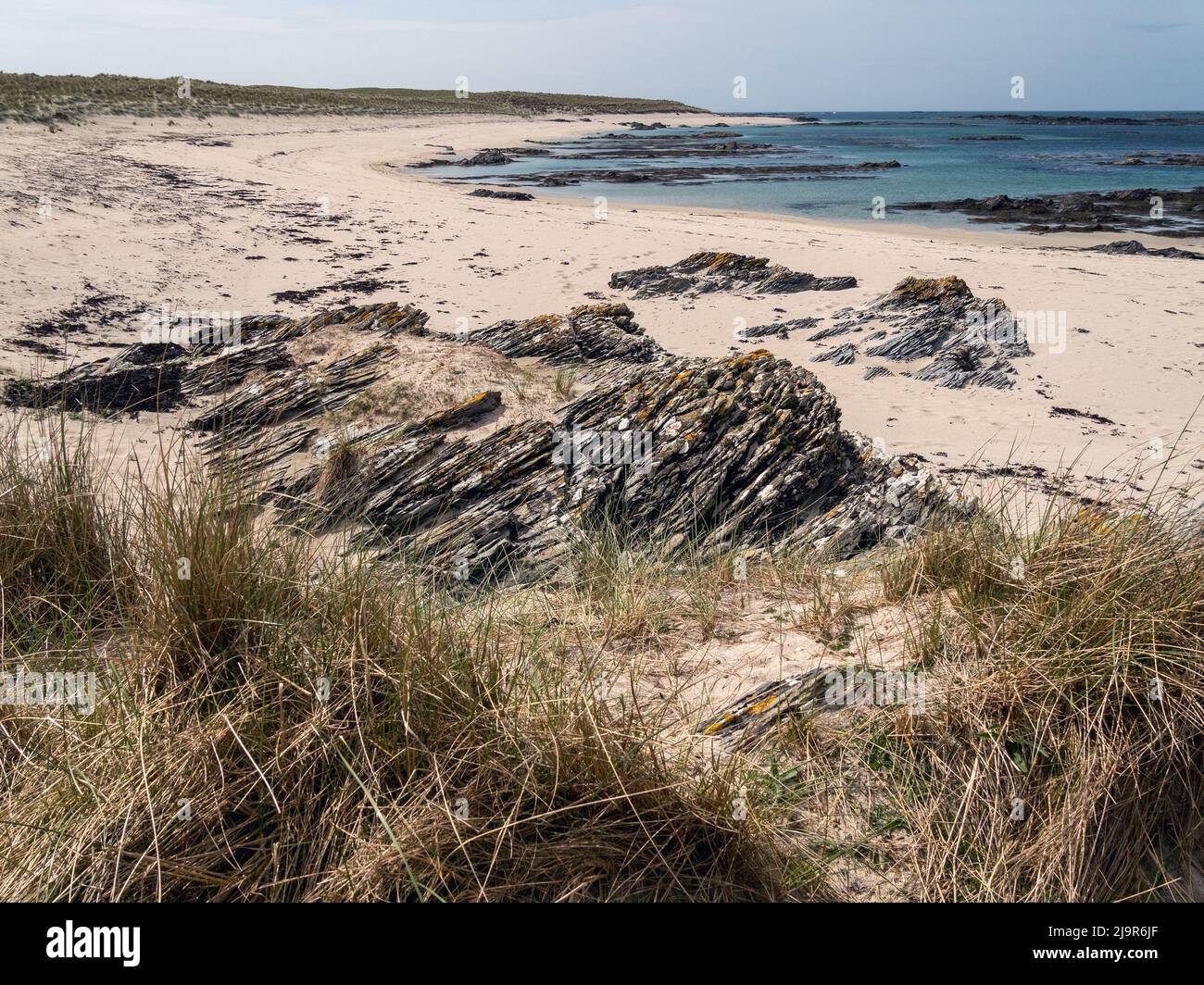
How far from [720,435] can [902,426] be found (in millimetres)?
3690

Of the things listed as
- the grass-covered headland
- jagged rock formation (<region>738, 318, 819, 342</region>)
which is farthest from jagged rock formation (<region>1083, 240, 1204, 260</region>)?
the grass-covered headland

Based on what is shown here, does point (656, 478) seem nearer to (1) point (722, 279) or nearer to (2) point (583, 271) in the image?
Result: (1) point (722, 279)

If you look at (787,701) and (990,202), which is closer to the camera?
(787,701)

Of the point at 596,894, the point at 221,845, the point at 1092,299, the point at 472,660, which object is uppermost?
the point at 1092,299

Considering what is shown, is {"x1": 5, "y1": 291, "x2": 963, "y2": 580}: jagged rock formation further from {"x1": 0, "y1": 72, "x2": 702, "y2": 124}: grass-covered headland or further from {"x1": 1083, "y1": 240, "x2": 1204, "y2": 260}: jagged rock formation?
{"x1": 0, "y1": 72, "x2": 702, "y2": 124}: grass-covered headland

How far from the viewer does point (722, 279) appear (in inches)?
588

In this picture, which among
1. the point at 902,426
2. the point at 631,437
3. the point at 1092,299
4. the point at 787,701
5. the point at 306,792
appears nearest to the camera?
the point at 306,792

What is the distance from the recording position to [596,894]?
204cm

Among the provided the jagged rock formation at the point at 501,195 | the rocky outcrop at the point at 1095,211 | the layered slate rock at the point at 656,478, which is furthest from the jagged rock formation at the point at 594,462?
the rocky outcrop at the point at 1095,211

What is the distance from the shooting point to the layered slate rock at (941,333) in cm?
1088

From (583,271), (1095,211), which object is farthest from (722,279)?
(1095,211)

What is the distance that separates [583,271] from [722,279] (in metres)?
3.00

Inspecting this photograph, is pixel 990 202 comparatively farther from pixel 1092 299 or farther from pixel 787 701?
pixel 787 701

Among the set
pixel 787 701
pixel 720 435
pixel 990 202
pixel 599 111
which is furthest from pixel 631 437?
pixel 599 111
